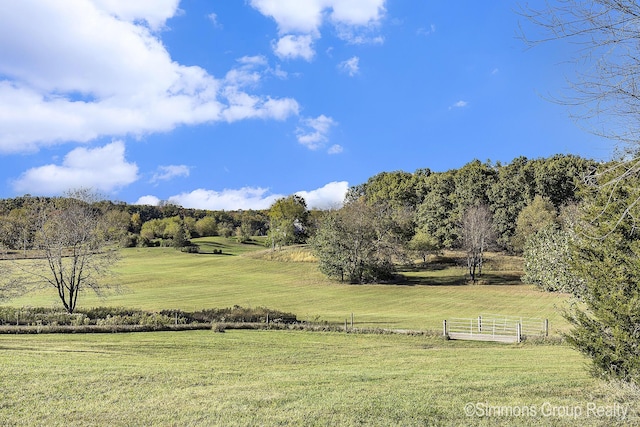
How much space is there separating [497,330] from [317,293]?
25.8 metres

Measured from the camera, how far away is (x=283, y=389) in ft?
33.4

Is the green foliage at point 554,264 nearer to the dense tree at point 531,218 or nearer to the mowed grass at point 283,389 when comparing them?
the mowed grass at point 283,389

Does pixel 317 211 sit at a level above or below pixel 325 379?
above

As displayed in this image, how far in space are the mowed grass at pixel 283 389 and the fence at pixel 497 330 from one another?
7895 mm

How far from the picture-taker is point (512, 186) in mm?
78312

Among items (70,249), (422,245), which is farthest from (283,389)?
(422,245)

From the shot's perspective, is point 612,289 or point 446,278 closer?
point 612,289

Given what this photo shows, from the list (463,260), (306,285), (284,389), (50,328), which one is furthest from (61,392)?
(463,260)

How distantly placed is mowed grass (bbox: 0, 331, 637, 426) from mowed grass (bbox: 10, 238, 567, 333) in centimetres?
1447

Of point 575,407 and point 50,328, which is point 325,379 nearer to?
point 575,407

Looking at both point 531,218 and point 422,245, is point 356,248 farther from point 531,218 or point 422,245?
point 531,218

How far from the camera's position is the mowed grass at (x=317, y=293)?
128 feet

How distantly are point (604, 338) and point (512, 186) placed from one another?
72.6 meters

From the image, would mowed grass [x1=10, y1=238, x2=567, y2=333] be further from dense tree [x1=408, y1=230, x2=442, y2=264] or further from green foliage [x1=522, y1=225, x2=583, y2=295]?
dense tree [x1=408, y1=230, x2=442, y2=264]
